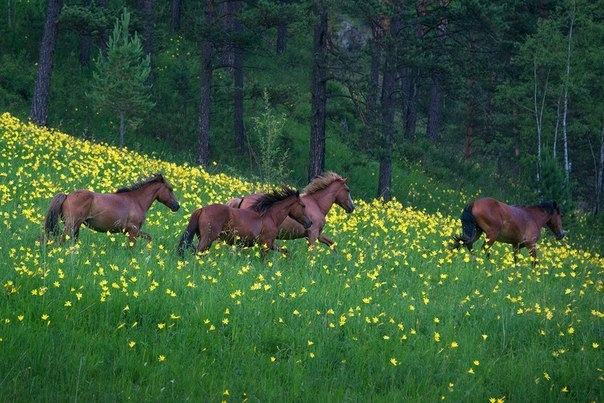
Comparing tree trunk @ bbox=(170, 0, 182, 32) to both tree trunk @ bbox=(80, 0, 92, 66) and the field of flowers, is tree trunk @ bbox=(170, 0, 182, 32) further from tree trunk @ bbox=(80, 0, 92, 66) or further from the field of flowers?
the field of flowers

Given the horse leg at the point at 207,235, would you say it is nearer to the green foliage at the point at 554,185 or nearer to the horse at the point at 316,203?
the horse at the point at 316,203

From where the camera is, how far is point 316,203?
16891 millimetres

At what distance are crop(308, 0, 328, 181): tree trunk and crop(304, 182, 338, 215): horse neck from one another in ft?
36.9

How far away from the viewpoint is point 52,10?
1169 inches

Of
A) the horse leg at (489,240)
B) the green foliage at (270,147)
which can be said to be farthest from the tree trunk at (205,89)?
the horse leg at (489,240)

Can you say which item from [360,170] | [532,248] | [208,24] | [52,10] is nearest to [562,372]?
[532,248]

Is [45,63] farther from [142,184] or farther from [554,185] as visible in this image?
[554,185]

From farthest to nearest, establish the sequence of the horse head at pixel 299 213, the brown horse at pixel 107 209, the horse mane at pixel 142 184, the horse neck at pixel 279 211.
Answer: the horse head at pixel 299 213 → the horse neck at pixel 279 211 → the horse mane at pixel 142 184 → the brown horse at pixel 107 209

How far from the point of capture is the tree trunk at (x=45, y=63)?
97.5 feet

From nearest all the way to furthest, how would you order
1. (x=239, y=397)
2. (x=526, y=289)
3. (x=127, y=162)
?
1. (x=239, y=397)
2. (x=526, y=289)
3. (x=127, y=162)

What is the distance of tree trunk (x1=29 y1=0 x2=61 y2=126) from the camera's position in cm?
2970

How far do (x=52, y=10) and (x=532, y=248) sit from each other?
63.6ft

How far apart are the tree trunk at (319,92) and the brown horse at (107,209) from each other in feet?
45.0

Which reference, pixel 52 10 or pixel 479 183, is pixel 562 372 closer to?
pixel 52 10
